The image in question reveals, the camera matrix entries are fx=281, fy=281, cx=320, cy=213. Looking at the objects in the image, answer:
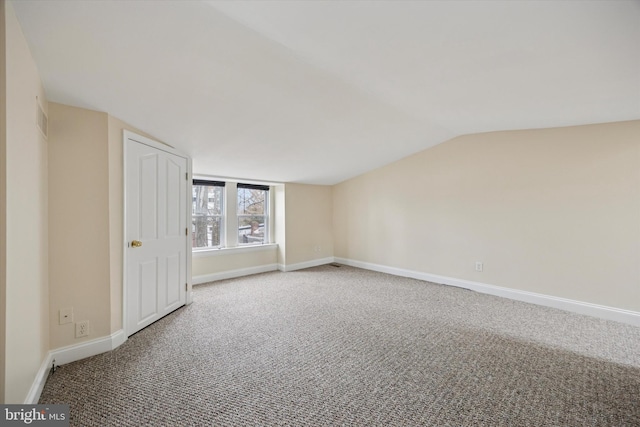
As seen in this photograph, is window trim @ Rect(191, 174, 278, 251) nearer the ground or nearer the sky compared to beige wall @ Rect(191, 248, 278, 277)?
nearer the sky

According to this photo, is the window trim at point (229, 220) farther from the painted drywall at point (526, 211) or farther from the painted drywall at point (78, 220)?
the painted drywall at point (526, 211)

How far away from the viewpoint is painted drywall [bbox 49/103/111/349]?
2191mm

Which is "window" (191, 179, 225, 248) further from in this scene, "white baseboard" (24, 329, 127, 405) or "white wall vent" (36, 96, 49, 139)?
"white wall vent" (36, 96, 49, 139)

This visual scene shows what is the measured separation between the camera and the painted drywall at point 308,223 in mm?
5555

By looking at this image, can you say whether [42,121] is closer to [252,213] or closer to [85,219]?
[85,219]

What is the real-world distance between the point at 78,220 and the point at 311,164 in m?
3.05

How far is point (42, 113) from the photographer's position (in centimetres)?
199

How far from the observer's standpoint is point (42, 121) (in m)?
2.00

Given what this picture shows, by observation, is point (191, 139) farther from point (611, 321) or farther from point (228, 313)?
point (611, 321)

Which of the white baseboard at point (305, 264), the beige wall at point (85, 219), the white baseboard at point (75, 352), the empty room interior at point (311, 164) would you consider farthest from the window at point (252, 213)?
the white baseboard at point (75, 352)

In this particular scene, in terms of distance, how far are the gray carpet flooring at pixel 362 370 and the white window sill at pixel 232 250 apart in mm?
1219

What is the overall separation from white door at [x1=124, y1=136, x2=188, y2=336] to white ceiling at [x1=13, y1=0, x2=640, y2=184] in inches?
13.6

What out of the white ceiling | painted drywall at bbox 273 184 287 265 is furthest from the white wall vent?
painted drywall at bbox 273 184 287 265

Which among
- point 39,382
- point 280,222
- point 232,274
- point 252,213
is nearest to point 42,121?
point 39,382
